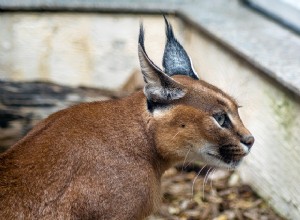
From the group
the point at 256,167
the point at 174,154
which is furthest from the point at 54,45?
the point at 174,154

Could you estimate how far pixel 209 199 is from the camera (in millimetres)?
5762

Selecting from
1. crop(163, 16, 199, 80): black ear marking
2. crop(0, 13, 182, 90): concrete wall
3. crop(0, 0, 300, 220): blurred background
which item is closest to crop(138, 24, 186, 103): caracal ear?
crop(163, 16, 199, 80): black ear marking

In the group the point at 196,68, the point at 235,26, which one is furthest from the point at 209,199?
the point at 235,26

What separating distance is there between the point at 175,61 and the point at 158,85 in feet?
1.62

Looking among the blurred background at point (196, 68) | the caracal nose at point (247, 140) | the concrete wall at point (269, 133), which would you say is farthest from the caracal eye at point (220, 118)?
the concrete wall at point (269, 133)

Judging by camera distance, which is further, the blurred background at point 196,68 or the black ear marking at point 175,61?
the blurred background at point 196,68

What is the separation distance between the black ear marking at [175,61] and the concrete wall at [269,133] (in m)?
1.08

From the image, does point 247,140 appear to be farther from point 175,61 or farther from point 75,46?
point 75,46

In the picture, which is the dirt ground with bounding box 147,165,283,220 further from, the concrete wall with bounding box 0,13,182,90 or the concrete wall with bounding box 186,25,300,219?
the concrete wall with bounding box 0,13,182,90

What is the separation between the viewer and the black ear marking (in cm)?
440

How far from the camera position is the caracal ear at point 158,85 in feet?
12.9

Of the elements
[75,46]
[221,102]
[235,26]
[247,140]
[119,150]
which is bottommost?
[75,46]

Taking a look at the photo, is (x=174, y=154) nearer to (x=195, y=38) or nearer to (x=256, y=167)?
(x=256, y=167)

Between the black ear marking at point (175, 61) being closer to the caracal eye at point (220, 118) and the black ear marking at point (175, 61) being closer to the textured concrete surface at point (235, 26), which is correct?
the caracal eye at point (220, 118)
